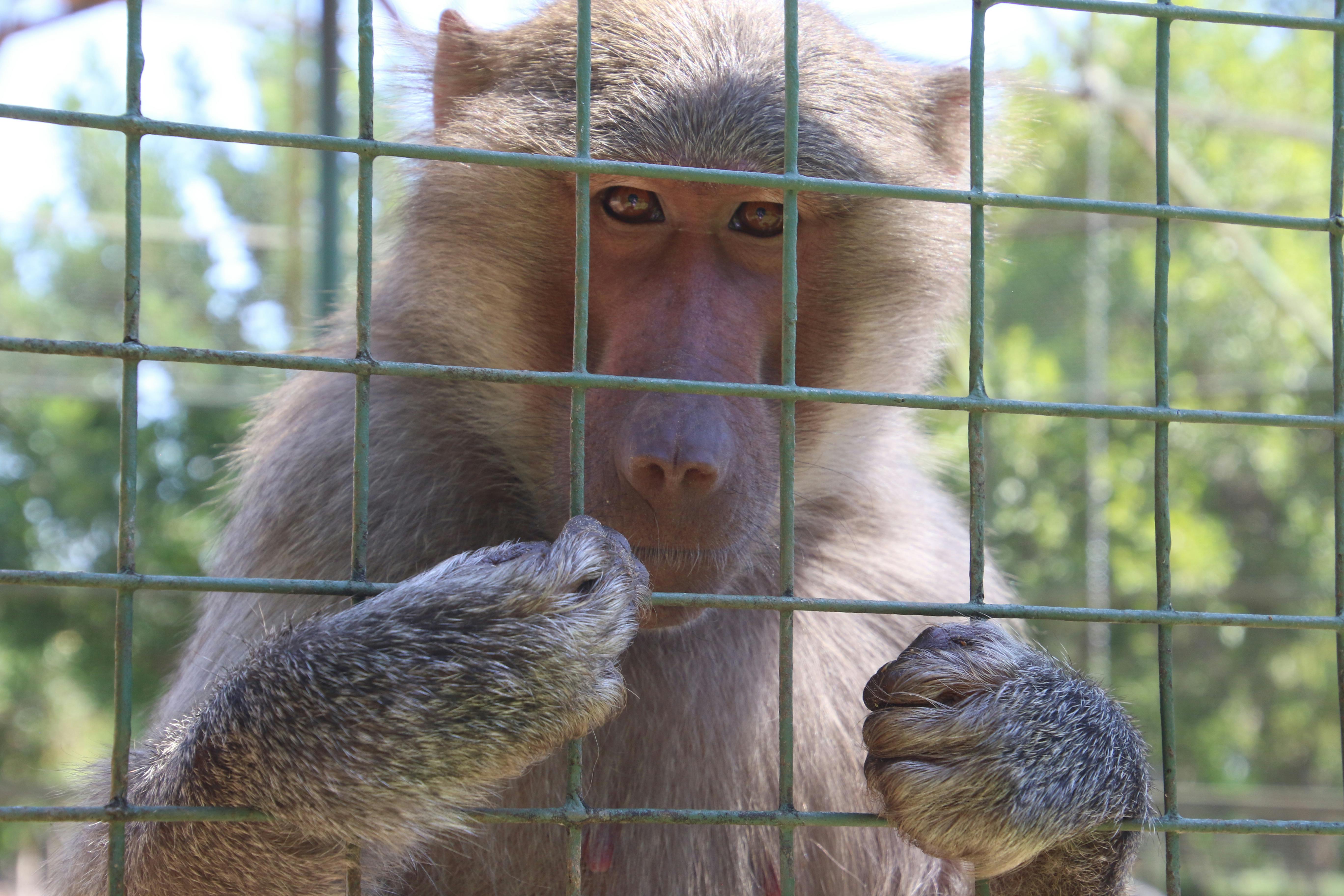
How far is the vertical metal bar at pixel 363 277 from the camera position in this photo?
1503mm

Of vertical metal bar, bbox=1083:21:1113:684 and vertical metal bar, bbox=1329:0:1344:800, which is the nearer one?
vertical metal bar, bbox=1329:0:1344:800

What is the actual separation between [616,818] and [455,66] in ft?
5.38

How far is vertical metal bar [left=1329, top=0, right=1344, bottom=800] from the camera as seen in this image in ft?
5.89

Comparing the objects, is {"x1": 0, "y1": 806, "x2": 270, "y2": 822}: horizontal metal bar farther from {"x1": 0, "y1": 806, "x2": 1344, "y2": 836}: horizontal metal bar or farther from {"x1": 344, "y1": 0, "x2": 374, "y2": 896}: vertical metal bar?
{"x1": 344, "y1": 0, "x2": 374, "y2": 896}: vertical metal bar

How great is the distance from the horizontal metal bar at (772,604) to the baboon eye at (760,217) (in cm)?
74

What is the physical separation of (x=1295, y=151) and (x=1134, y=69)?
2.50 m

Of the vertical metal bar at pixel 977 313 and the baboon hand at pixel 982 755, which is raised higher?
the vertical metal bar at pixel 977 313

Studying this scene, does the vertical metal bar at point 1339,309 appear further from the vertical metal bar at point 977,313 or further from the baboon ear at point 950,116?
the baboon ear at point 950,116

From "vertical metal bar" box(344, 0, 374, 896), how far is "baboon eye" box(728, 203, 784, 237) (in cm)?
79

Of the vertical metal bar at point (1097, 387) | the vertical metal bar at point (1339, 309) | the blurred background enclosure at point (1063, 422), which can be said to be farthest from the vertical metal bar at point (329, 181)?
the vertical metal bar at point (1097, 387)

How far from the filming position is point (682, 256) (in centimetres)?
210

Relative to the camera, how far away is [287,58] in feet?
45.6

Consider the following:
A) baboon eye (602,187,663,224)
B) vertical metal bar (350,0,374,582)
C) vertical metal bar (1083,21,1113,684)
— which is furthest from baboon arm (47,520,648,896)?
vertical metal bar (1083,21,1113,684)

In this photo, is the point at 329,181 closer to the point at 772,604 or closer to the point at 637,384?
the point at 637,384
